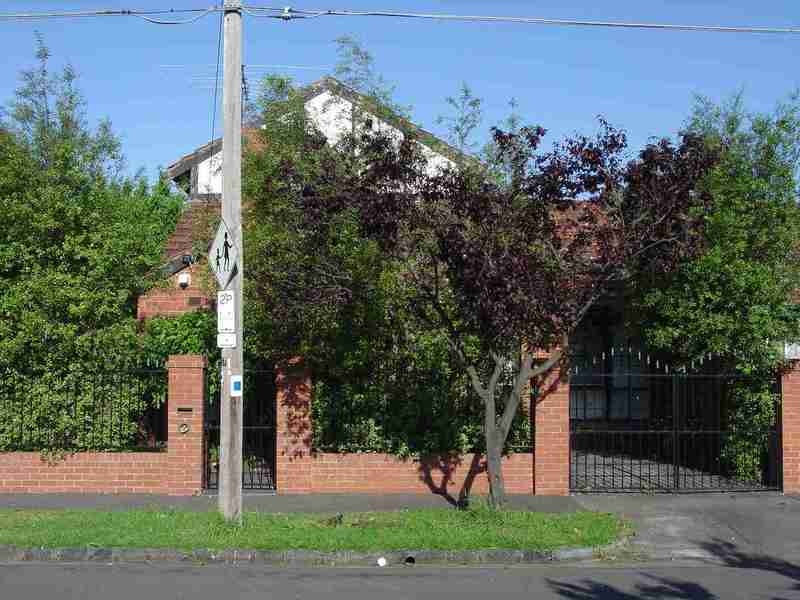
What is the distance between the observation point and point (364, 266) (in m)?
11.9

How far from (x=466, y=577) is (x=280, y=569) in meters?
1.87

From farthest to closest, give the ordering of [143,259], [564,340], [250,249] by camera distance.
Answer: [143,259] < [250,249] < [564,340]

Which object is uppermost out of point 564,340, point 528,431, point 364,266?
point 364,266

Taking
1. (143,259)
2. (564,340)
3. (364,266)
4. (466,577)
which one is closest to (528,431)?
(564,340)

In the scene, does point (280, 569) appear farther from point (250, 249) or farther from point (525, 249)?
point (250, 249)

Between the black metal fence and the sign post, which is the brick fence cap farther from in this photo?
the sign post

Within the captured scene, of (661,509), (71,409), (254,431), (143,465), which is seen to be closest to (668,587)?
(661,509)

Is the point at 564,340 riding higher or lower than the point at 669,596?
higher

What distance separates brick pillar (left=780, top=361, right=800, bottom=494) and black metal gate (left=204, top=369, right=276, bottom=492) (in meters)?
7.45

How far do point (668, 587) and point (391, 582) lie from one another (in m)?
2.59

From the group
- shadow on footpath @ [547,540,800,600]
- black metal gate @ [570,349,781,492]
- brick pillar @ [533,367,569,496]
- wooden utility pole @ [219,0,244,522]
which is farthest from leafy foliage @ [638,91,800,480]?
wooden utility pole @ [219,0,244,522]

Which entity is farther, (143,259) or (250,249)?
(143,259)

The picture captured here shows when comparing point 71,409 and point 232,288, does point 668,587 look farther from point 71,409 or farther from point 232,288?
point 71,409

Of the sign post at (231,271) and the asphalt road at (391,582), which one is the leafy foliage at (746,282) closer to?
the asphalt road at (391,582)
